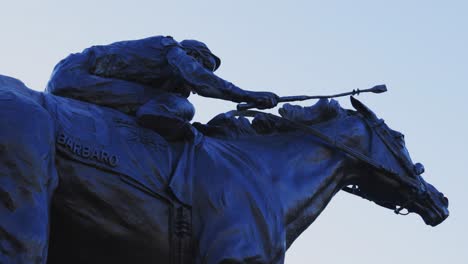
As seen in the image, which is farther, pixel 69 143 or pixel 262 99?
pixel 262 99

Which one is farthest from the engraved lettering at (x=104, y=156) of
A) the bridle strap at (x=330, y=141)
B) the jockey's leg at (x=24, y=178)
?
the bridle strap at (x=330, y=141)

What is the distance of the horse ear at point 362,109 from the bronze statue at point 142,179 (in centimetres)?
74

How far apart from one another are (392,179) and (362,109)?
74 cm

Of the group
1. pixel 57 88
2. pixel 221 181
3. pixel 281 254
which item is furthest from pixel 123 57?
pixel 281 254

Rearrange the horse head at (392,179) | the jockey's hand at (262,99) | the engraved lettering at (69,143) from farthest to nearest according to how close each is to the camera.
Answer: the horse head at (392,179) → the jockey's hand at (262,99) → the engraved lettering at (69,143)

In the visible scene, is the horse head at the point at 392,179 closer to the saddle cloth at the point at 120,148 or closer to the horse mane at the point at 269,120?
the horse mane at the point at 269,120

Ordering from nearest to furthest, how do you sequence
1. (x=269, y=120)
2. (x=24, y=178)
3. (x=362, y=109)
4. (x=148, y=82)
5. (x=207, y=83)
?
1. (x=24, y=178)
2. (x=207, y=83)
3. (x=148, y=82)
4. (x=269, y=120)
5. (x=362, y=109)

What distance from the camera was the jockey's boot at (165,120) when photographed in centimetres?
994

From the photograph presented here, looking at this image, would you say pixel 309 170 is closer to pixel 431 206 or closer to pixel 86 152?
pixel 431 206

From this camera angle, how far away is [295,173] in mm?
10594

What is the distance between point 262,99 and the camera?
405 inches

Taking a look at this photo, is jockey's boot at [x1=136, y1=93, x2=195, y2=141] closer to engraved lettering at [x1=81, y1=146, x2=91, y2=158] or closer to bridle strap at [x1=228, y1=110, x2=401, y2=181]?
engraved lettering at [x1=81, y1=146, x2=91, y2=158]

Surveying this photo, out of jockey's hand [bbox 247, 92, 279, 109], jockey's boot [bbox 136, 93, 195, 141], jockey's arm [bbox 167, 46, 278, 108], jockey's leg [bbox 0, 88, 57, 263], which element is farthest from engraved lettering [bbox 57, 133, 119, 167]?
jockey's hand [bbox 247, 92, 279, 109]

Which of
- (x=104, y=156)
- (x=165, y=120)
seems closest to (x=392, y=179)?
(x=165, y=120)
